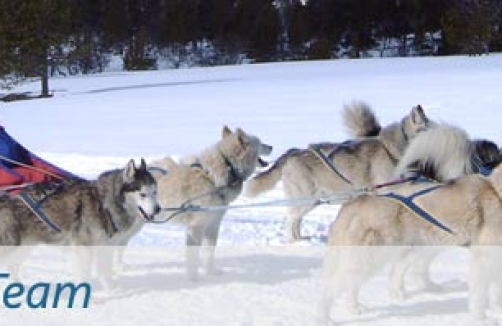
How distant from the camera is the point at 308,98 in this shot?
604 inches

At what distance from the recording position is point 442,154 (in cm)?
391

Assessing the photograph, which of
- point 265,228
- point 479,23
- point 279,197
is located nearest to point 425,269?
point 265,228

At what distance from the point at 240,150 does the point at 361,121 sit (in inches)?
63.3

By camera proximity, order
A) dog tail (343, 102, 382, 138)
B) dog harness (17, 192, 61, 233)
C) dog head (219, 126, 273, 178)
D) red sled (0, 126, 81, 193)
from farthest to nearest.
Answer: dog tail (343, 102, 382, 138) → dog head (219, 126, 273, 178) → red sled (0, 126, 81, 193) → dog harness (17, 192, 61, 233)

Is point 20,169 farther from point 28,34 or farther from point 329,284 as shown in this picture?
point 28,34

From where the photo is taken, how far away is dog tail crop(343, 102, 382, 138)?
20.1 ft

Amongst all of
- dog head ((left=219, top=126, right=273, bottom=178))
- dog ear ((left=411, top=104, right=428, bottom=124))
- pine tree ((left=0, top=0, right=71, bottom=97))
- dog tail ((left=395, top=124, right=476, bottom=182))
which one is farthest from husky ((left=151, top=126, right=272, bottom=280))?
pine tree ((left=0, top=0, right=71, bottom=97))

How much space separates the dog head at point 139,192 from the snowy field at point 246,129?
460mm

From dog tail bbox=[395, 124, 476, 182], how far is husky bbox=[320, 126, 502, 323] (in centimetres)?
24

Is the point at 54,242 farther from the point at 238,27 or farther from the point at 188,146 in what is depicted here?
the point at 238,27

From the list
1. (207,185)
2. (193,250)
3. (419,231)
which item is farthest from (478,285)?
(207,185)

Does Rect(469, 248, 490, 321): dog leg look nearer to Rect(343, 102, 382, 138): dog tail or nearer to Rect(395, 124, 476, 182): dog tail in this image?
Rect(395, 124, 476, 182): dog tail

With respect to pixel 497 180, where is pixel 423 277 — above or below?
below

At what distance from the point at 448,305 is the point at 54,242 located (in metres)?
2.04
